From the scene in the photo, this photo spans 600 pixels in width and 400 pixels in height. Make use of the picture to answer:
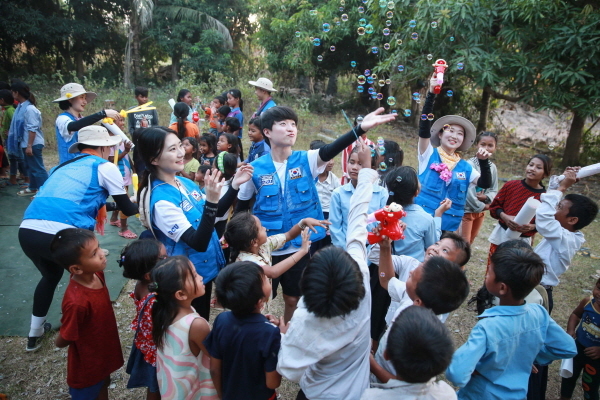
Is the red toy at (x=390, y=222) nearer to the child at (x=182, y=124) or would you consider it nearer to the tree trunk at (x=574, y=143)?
the child at (x=182, y=124)

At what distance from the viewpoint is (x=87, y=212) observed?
2.84 meters

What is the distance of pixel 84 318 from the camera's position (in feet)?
7.27

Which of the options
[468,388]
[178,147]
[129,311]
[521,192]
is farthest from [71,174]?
[521,192]

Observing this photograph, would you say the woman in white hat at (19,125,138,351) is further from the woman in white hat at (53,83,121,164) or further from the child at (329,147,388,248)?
the woman in white hat at (53,83,121,164)

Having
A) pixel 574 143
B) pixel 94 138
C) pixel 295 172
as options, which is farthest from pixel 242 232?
pixel 574 143

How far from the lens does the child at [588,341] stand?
8.02ft

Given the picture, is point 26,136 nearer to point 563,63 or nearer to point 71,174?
point 71,174

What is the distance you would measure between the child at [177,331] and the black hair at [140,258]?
31 cm

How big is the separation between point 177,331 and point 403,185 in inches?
67.5

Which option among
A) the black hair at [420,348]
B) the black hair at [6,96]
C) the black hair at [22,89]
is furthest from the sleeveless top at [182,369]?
the black hair at [6,96]

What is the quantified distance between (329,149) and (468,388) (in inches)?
64.8

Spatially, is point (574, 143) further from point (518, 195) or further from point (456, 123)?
point (456, 123)

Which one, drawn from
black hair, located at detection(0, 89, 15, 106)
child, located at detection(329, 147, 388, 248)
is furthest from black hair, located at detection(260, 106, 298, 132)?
black hair, located at detection(0, 89, 15, 106)

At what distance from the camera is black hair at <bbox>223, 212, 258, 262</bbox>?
2455mm
